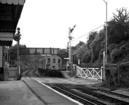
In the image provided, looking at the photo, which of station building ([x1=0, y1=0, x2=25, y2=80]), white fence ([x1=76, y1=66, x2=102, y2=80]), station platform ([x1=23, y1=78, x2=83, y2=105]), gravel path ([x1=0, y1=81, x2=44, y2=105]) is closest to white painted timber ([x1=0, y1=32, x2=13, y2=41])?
station building ([x1=0, y1=0, x2=25, y2=80])

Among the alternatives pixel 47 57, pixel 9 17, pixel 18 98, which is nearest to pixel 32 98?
pixel 18 98

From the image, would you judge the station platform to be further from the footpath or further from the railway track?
the railway track

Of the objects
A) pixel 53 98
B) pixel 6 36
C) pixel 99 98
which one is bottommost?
pixel 99 98

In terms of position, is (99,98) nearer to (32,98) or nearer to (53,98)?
(53,98)

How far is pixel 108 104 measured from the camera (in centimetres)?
1603

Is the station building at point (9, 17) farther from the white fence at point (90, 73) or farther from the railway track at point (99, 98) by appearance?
the white fence at point (90, 73)

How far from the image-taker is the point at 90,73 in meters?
43.4

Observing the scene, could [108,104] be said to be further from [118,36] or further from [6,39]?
[118,36]

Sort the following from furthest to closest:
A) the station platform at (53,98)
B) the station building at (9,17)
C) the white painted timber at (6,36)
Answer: the white painted timber at (6,36)
the station platform at (53,98)
the station building at (9,17)

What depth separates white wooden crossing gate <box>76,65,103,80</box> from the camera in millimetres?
40031

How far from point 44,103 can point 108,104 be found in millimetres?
3538

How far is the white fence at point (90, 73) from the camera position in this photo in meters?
40.1

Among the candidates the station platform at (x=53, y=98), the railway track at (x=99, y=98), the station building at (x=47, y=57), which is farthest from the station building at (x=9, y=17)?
the station building at (x=47, y=57)

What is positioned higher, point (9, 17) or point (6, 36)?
point (9, 17)
